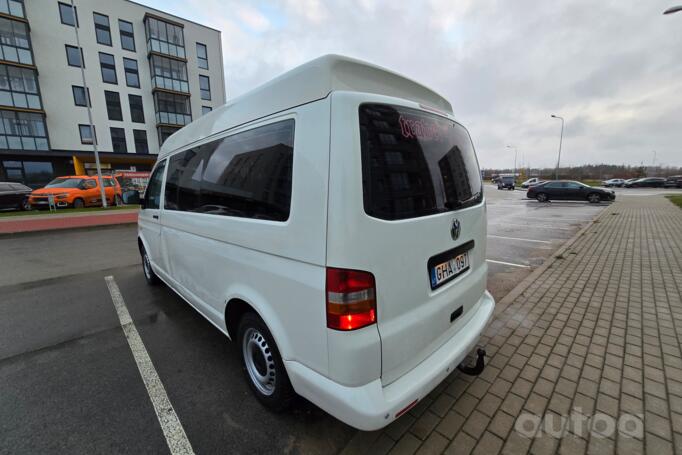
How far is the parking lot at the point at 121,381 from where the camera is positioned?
6.32ft

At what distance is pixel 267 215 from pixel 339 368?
1.01 metres

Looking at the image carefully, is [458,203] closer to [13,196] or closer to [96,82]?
[13,196]

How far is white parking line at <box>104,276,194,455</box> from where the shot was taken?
1891 mm

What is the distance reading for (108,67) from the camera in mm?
25812

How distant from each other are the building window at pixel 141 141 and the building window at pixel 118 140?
0.88m

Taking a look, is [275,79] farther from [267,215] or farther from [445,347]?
[445,347]

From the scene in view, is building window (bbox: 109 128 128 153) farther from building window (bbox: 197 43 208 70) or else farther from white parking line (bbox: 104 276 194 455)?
white parking line (bbox: 104 276 194 455)

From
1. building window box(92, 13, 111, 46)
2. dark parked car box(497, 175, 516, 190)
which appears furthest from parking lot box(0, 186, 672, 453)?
dark parked car box(497, 175, 516, 190)

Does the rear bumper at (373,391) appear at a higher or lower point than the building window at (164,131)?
lower

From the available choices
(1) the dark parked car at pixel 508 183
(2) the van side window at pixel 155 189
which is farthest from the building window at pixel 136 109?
(1) the dark parked car at pixel 508 183

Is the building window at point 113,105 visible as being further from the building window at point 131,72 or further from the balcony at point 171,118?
the balcony at point 171,118

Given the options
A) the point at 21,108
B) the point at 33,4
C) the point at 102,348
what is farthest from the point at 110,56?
the point at 102,348

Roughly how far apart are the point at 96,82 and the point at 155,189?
30679mm

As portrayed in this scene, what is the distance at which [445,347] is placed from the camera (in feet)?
6.51
